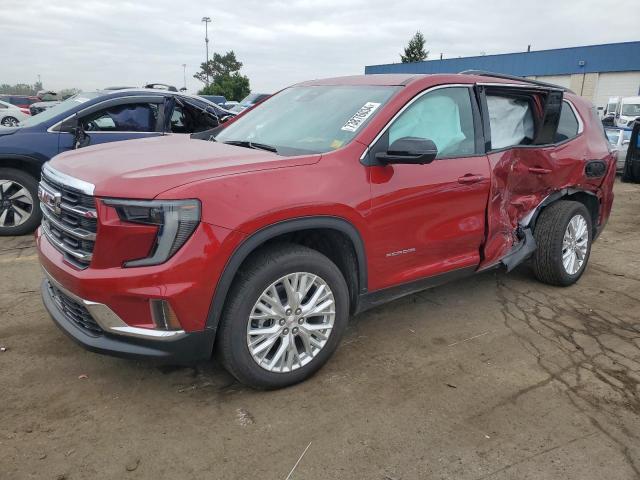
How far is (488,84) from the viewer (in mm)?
3908

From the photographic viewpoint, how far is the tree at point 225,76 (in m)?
43.4

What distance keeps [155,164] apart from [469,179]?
2.04 m

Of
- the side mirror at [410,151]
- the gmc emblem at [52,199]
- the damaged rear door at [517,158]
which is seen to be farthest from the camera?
the damaged rear door at [517,158]

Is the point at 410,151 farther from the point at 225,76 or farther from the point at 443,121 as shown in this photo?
the point at 225,76

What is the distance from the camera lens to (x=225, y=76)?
175 ft

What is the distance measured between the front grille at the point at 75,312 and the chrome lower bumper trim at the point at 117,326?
0.07 m

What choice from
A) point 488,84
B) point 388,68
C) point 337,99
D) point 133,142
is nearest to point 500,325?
point 488,84

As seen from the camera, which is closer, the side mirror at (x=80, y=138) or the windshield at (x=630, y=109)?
the side mirror at (x=80, y=138)

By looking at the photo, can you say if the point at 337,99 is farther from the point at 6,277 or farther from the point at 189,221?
the point at 6,277

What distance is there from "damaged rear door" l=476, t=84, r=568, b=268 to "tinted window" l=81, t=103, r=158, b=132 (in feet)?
14.1

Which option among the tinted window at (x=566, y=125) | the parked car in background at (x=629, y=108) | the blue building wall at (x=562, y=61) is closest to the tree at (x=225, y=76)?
the blue building wall at (x=562, y=61)

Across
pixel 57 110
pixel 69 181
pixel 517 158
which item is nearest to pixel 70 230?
pixel 69 181

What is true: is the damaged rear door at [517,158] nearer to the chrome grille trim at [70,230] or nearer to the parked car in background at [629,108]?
the chrome grille trim at [70,230]

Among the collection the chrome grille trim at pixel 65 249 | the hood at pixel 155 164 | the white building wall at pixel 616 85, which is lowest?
the chrome grille trim at pixel 65 249
